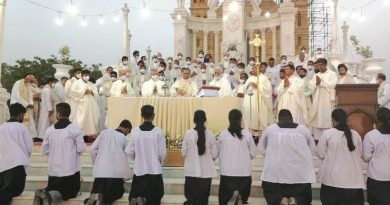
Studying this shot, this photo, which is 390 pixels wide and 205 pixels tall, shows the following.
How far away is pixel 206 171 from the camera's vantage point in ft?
23.1

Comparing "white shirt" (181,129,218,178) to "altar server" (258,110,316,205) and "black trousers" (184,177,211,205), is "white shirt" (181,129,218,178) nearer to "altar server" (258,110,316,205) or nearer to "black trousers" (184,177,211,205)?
"black trousers" (184,177,211,205)

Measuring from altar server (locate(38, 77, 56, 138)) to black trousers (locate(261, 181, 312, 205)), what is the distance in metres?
8.43

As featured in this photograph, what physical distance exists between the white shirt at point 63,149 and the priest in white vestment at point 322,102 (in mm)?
6661

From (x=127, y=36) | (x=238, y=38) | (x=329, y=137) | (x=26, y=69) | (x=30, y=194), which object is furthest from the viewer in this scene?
(x=26, y=69)

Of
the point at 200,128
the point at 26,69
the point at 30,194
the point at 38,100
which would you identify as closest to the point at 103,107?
the point at 38,100

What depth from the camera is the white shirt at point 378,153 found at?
252 inches

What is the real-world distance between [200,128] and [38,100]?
315 inches

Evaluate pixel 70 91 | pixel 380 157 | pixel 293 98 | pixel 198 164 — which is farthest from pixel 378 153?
pixel 70 91

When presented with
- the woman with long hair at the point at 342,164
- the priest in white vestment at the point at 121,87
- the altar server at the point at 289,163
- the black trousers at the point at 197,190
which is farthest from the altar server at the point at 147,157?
the priest in white vestment at the point at 121,87

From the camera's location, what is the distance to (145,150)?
7.00 metres

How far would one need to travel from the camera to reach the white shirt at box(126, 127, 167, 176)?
698 centimetres

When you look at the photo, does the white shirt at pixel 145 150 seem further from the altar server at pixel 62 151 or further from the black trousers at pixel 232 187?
the black trousers at pixel 232 187

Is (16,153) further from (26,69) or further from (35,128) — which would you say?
(26,69)

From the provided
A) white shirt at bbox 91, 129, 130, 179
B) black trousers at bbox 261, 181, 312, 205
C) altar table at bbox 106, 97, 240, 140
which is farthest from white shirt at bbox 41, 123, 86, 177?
black trousers at bbox 261, 181, 312, 205
